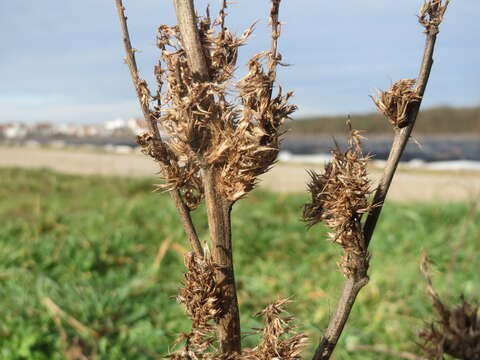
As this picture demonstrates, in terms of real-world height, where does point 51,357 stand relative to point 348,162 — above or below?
below

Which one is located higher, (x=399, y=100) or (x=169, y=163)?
(x=399, y=100)

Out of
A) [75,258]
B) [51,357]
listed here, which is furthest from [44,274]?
[51,357]

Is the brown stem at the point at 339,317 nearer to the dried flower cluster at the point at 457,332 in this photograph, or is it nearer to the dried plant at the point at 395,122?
the dried plant at the point at 395,122

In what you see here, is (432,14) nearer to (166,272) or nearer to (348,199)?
(348,199)

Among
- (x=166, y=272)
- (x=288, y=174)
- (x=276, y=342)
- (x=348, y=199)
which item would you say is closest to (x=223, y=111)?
(x=348, y=199)

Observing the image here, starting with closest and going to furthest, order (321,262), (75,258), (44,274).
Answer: (44,274)
(75,258)
(321,262)

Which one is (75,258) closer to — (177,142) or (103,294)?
(103,294)

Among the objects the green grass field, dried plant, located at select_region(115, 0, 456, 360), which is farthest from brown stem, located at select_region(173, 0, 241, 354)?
the green grass field

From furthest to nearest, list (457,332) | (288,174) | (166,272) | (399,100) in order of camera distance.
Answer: (288,174) < (166,272) < (399,100) < (457,332)
